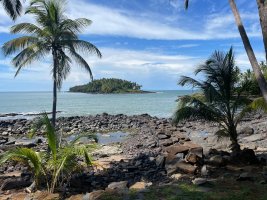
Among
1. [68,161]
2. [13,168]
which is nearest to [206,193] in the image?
[68,161]

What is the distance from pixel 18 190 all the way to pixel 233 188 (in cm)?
548

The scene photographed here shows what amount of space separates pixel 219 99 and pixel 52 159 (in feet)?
23.5

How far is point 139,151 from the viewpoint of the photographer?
20.1m

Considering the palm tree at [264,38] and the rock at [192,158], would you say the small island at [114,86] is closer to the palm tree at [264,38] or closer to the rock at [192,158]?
the rock at [192,158]

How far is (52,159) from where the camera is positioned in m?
8.90

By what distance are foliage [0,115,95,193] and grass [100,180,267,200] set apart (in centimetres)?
145

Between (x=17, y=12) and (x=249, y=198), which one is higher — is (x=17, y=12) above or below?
above

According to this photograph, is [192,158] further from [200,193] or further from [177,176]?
[200,193]

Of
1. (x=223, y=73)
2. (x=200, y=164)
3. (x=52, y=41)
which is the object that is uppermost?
(x=52, y=41)

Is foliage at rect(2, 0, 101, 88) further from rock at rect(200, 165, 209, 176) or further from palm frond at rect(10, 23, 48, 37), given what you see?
rock at rect(200, 165, 209, 176)

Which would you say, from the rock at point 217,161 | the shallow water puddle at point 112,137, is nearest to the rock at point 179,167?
the rock at point 217,161

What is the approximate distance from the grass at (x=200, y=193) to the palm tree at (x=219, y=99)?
506 centimetres

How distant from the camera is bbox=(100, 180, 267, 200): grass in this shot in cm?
761

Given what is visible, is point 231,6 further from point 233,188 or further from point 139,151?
point 139,151
